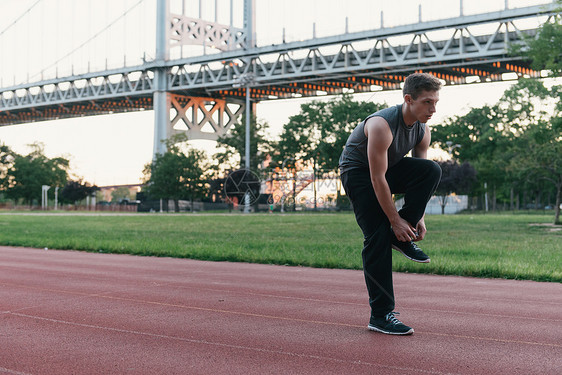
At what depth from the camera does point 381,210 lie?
4957 millimetres

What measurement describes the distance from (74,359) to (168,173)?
2335 inches

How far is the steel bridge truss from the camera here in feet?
193

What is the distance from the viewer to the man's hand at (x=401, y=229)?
15.8 ft

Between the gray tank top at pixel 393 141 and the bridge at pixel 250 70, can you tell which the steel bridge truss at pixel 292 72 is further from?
the gray tank top at pixel 393 141

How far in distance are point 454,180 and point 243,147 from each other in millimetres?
19239

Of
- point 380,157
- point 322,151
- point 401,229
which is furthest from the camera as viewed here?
point 322,151

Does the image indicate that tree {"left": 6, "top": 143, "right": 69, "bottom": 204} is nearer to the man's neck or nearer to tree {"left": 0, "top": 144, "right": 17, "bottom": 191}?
tree {"left": 0, "top": 144, "right": 17, "bottom": 191}

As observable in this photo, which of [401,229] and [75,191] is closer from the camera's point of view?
[401,229]

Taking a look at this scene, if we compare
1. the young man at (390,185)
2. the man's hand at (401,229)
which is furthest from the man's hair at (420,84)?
the man's hand at (401,229)

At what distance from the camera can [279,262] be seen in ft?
36.2

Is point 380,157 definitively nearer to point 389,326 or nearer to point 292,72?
point 389,326

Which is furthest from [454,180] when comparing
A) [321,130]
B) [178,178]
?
[178,178]

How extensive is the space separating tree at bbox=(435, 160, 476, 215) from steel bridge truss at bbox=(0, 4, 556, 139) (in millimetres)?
9230

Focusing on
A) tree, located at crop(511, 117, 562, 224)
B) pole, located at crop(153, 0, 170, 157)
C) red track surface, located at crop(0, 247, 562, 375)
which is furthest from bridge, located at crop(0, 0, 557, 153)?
red track surface, located at crop(0, 247, 562, 375)
